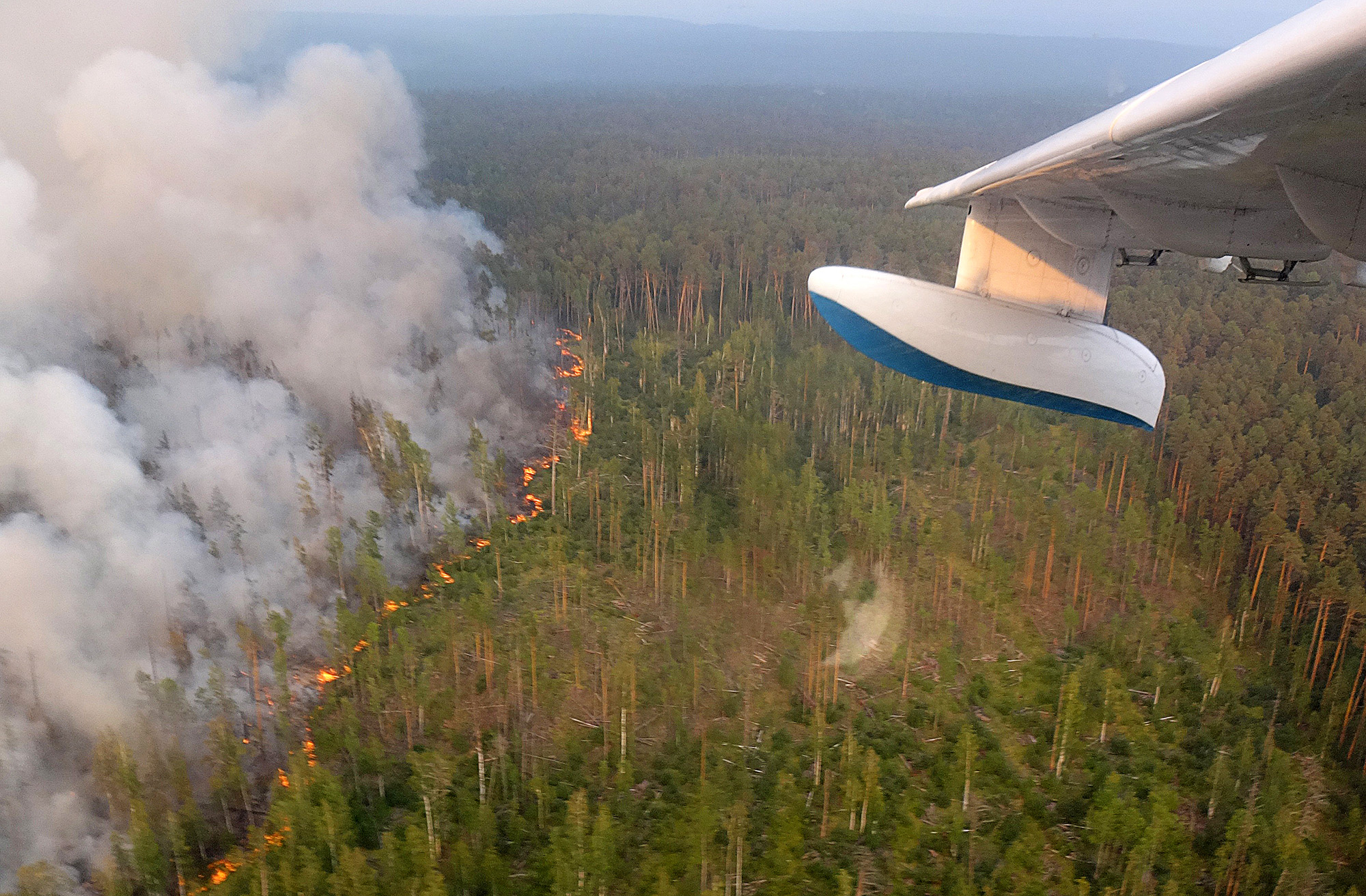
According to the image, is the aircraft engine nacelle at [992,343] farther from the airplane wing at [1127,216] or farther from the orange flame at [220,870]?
the orange flame at [220,870]

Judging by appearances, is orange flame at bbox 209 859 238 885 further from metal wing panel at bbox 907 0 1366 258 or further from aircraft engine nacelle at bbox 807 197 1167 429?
metal wing panel at bbox 907 0 1366 258

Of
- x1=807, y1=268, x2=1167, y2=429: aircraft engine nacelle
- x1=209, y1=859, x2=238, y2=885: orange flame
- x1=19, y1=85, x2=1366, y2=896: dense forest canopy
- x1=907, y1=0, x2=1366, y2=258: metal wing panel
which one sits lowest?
x1=209, y1=859, x2=238, y2=885: orange flame

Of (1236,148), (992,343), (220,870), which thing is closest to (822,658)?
(992,343)

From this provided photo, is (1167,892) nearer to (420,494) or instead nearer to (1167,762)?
(1167,762)

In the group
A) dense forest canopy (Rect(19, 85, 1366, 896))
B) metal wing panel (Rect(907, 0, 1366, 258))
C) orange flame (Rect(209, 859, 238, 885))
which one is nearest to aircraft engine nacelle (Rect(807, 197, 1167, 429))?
metal wing panel (Rect(907, 0, 1366, 258))

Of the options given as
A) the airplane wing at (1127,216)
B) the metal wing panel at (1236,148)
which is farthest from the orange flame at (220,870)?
the metal wing panel at (1236,148)

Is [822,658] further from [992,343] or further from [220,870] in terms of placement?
[220,870]
